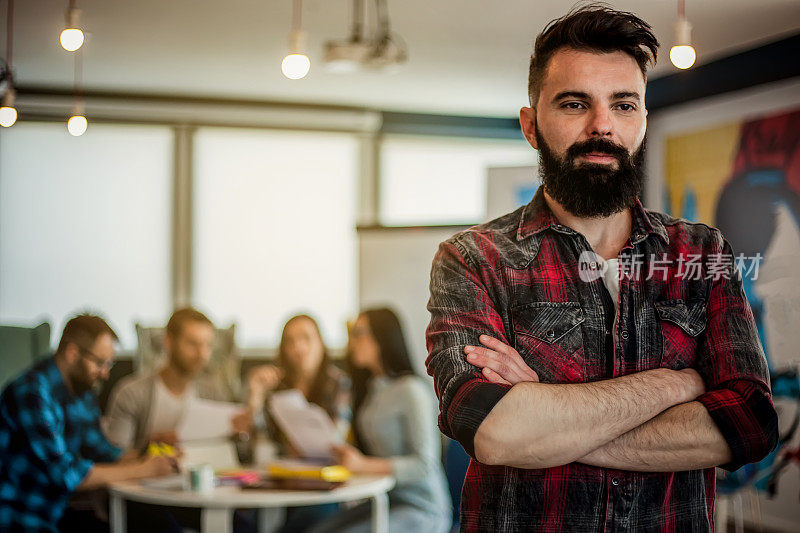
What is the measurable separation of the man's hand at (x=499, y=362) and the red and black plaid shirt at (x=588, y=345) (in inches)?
0.6

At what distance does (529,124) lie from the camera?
1491mm

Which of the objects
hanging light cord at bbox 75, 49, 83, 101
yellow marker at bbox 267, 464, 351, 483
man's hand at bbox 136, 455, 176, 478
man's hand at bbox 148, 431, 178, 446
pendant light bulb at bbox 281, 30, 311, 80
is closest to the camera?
pendant light bulb at bbox 281, 30, 311, 80

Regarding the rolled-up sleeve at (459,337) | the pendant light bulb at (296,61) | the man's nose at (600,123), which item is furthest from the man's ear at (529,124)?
the pendant light bulb at (296,61)

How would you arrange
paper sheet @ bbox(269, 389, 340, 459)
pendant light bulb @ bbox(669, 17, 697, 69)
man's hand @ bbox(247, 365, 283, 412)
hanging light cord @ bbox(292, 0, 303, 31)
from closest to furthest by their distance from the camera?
pendant light bulb @ bbox(669, 17, 697, 69), paper sheet @ bbox(269, 389, 340, 459), hanging light cord @ bbox(292, 0, 303, 31), man's hand @ bbox(247, 365, 283, 412)

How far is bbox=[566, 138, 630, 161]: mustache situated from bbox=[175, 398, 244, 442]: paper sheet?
260cm

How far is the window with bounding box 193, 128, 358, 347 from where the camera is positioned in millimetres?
6059

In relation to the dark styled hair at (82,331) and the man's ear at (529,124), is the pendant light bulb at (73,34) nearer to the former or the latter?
the dark styled hair at (82,331)

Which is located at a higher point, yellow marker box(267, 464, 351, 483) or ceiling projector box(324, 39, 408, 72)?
ceiling projector box(324, 39, 408, 72)

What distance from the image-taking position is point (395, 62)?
131 inches

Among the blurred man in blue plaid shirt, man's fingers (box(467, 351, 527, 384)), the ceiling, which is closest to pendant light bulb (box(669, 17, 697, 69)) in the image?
the ceiling

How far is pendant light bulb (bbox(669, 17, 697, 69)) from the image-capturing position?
5.54 feet

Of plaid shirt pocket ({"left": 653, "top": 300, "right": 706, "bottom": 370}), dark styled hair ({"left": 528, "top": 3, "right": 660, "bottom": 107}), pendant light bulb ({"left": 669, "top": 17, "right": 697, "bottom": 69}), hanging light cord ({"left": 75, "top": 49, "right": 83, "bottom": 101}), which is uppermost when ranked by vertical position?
hanging light cord ({"left": 75, "top": 49, "right": 83, "bottom": 101})

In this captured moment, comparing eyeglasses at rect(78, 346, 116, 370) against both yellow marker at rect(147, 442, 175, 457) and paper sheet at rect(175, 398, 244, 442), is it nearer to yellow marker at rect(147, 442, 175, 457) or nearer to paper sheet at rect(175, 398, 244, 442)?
yellow marker at rect(147, 442, 175, 457)

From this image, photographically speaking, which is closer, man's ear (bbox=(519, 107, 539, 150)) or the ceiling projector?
man's ear (bbox=(519, 107, 539, 150))
